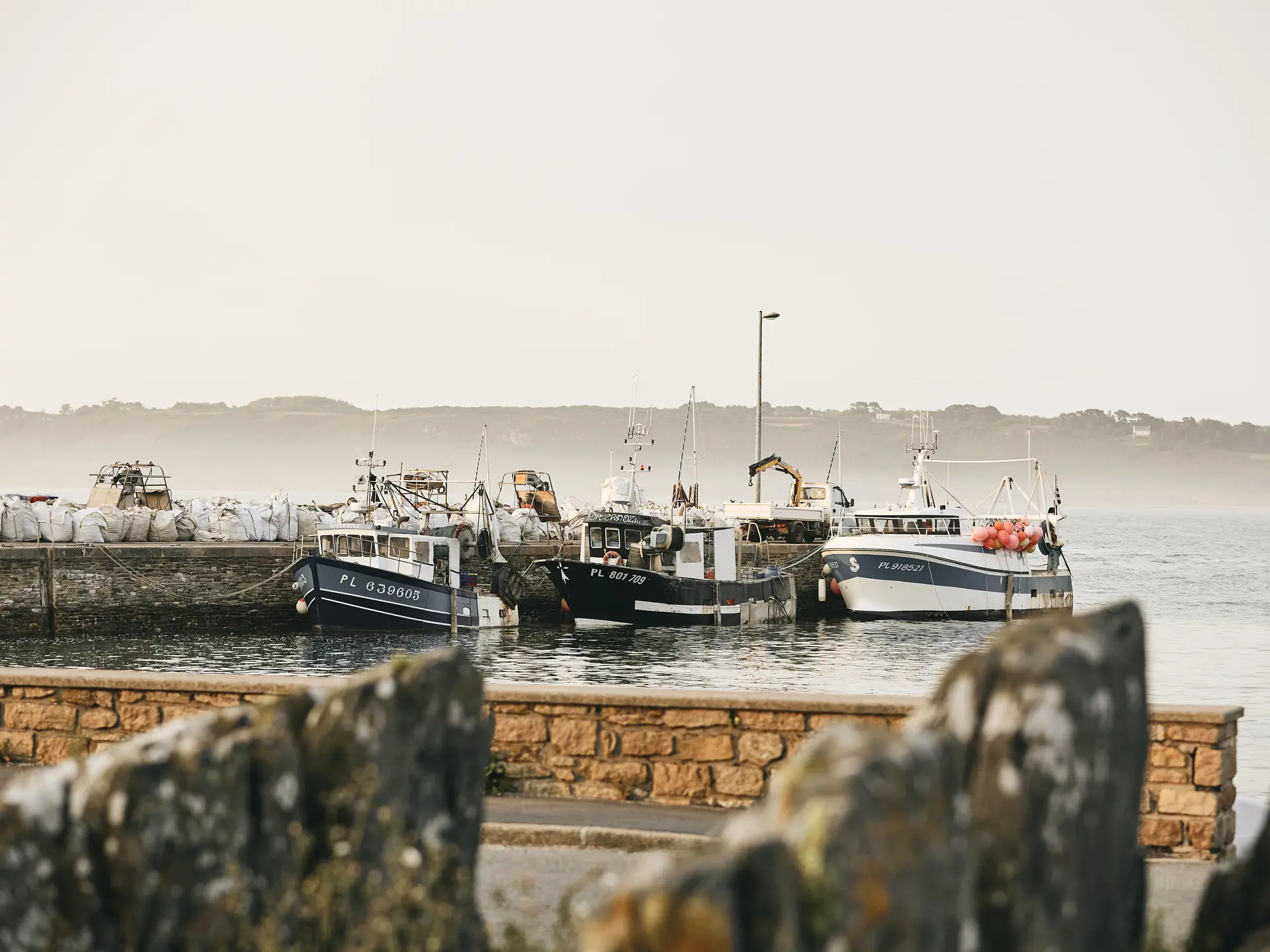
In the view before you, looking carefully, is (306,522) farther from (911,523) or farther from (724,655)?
(911,523)

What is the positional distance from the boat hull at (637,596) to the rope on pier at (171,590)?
850 cm

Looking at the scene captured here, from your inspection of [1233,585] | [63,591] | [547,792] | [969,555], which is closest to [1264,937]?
[547,792]

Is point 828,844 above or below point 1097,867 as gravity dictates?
above

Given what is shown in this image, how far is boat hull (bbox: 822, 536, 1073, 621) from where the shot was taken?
49875 mm

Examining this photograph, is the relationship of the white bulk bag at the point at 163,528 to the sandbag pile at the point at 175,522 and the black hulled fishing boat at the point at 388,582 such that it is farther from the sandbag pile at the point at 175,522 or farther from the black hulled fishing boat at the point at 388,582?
the black hulled fishing boat at the point at 388,582

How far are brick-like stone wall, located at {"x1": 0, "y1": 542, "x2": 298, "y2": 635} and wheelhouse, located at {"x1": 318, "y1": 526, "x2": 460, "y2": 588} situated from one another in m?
2.35

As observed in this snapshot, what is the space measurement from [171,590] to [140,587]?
906 mm

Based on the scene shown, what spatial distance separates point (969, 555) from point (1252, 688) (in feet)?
52.6

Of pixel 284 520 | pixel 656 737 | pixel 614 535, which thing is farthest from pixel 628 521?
pixel 656 737

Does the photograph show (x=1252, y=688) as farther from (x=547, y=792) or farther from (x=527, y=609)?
(x=547, y=792)

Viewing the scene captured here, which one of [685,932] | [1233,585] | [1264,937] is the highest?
[685,932]

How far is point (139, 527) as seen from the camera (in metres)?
44.1

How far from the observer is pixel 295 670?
33.9 m

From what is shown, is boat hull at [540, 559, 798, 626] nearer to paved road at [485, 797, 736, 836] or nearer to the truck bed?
the truck bed
